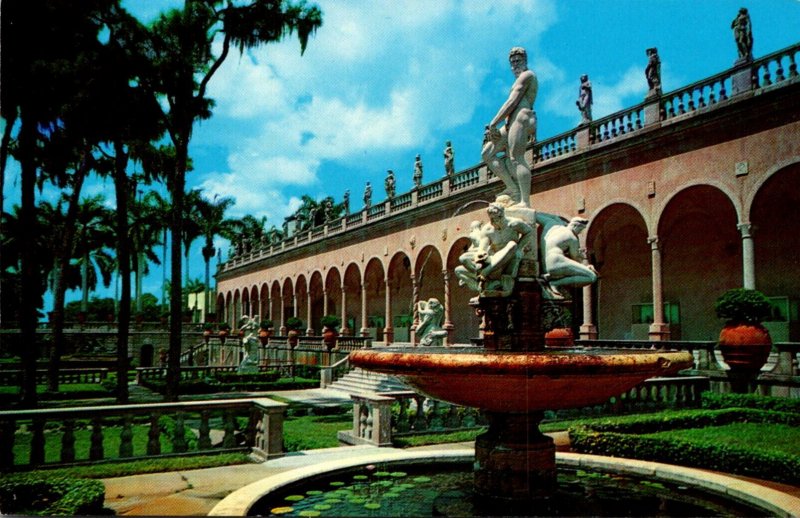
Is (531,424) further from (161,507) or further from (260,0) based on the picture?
(260,0)

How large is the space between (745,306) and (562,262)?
28.8ft

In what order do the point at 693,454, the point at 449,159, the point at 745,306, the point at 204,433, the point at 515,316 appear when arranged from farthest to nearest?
the point at 449,159
the point at 745,306
the point at 204,433
the point at 693,454
the point at 515,316

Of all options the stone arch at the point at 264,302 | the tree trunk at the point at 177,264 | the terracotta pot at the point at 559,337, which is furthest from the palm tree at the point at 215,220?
the terracotta pot at the point at 559,337

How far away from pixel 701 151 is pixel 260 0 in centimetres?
1388

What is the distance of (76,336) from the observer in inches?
1777

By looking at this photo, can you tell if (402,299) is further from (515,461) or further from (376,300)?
(515,461)

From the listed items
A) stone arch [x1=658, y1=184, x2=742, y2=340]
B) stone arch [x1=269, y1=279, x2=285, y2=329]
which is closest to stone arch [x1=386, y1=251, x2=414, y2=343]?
stone arch [x1=269, y1=279, x2=285, y2=329]

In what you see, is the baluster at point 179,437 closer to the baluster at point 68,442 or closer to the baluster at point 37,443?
the baluster at point 68,442

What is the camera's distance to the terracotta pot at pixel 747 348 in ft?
46.2

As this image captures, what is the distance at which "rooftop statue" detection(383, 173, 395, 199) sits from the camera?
37.3m

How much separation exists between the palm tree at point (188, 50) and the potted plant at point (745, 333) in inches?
541

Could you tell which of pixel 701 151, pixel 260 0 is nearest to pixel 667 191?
pixel 701 151

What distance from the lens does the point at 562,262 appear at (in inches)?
301

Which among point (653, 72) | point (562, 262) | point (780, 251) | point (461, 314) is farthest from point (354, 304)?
point (562, 262)
